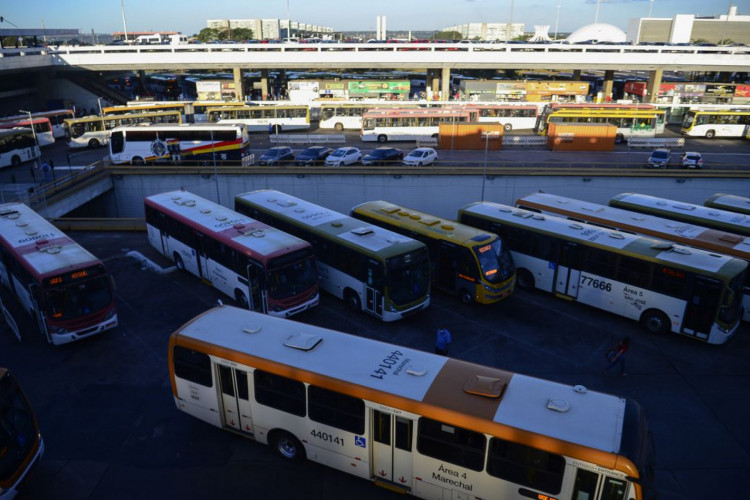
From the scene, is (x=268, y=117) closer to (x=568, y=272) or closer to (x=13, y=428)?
(x=568, y=272)

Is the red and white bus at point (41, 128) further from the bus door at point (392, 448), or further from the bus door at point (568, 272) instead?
the bus door at point (392, 448)

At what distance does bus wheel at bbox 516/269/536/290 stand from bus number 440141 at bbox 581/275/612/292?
6.79 feet

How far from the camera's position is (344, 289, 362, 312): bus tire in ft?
57.2

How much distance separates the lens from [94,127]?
1731 inches

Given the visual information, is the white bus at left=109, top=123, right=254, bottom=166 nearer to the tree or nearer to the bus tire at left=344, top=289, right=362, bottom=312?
the bus tire at left=344, top=289, right=362, bottom=312

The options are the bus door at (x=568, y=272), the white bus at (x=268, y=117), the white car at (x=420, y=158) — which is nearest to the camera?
the bus door at (x=568, y=272)

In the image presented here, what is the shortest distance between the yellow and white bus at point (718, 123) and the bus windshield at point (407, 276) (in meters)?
46.0

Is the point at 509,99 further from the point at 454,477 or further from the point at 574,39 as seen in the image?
the point at 574,39

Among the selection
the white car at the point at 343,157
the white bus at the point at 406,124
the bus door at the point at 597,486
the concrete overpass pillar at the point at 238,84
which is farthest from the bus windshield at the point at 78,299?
the concrete overpass pillar at the point at 238,84

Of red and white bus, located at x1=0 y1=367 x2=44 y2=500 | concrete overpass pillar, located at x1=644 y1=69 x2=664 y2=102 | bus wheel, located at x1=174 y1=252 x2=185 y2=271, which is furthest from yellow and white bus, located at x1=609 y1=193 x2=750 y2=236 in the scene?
concrete overpass pillar, located at x1=644 y1=69 x2=664 y2=102

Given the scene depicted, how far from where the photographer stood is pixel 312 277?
1675cm

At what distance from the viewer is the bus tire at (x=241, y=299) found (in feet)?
55.5

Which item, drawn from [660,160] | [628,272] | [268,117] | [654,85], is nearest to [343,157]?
[268,117]

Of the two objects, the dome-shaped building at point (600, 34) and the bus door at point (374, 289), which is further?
the dome-shaped building at point (600, 34)
